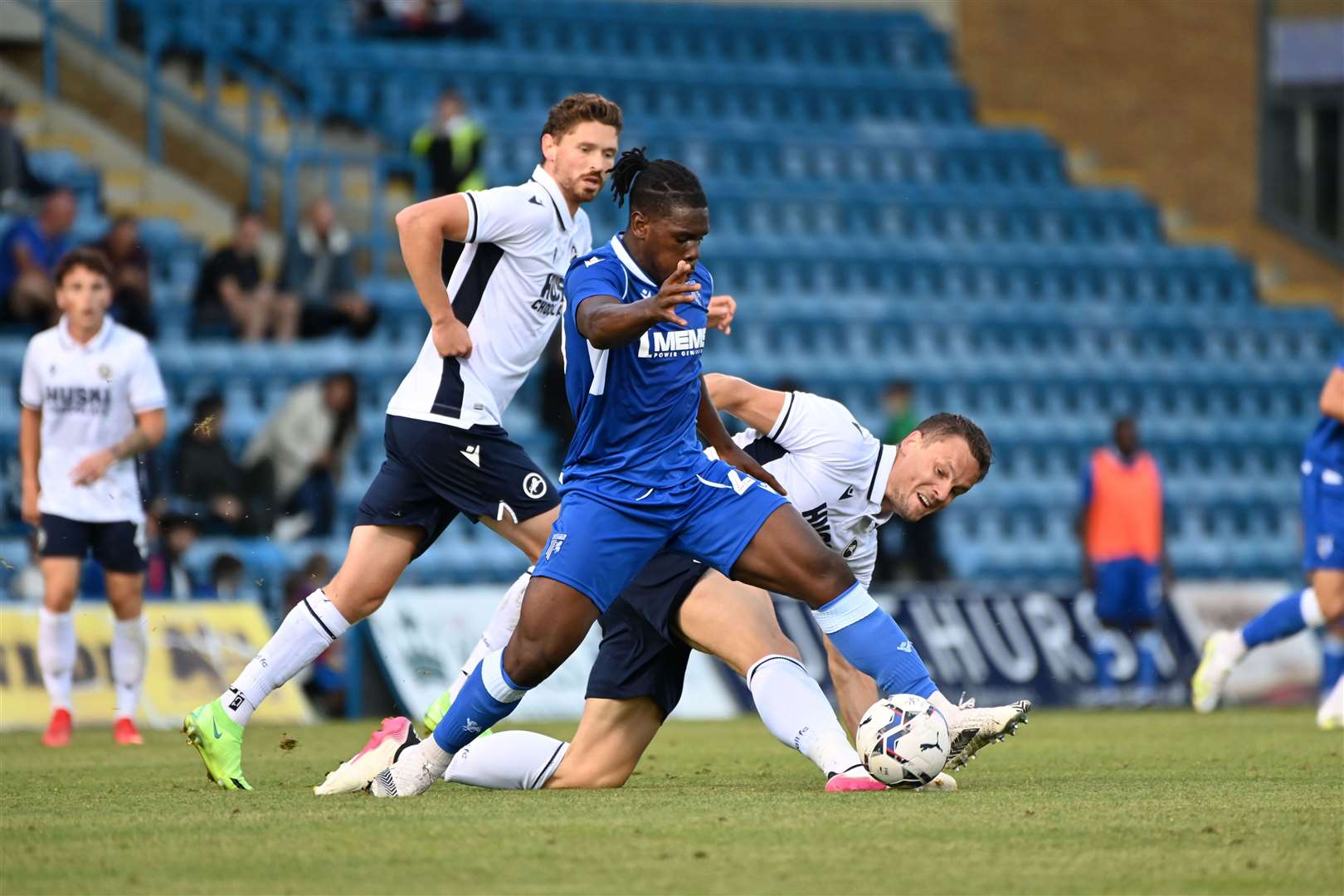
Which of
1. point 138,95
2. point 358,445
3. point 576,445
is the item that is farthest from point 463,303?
point 138,95

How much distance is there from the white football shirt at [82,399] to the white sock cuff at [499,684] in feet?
13.7

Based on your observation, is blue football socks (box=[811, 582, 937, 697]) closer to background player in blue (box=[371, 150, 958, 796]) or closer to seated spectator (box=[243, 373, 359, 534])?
background player in blue (box=[371, 150, 958, 796])

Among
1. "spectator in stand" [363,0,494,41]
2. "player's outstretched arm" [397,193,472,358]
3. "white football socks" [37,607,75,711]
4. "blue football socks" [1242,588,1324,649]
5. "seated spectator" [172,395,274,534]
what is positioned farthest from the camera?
"spectator in stand" [363,0,494,41]

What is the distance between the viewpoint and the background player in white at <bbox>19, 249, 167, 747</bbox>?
9641mm

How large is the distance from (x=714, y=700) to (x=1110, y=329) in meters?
7.36

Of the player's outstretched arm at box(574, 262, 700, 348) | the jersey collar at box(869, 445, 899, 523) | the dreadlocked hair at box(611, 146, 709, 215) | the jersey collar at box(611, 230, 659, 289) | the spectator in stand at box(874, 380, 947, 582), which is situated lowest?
the spectator in stand at box(874, 380, 947, 582)

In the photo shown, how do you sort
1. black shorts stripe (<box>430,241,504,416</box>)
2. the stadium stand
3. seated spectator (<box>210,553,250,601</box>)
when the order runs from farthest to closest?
the stadium stand
seated spectator (<box>210,553,250,601</box>)
black shorts stripe (<box>430,241,504,416</box>)

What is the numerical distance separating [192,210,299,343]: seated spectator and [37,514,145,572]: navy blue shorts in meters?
4.55

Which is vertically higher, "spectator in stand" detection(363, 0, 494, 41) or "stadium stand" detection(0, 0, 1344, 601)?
"spectator in stand" detection(363, 0, 494, 41)

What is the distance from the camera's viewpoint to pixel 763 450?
7.06 meters

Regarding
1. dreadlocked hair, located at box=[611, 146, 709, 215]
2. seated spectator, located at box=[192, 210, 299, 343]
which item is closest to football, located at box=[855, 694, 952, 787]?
dreadlocked hair, located at box=[611, 146, 709, 215]

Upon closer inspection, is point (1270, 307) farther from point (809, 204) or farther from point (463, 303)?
point (463, 303)

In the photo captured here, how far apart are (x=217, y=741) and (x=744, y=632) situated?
179 cm

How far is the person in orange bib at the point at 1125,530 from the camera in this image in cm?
1441
